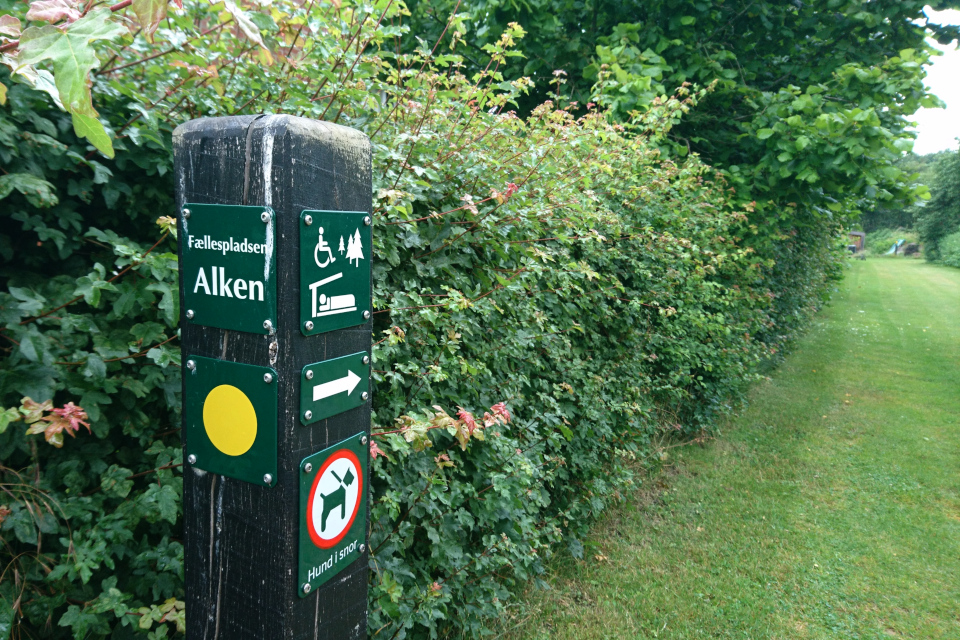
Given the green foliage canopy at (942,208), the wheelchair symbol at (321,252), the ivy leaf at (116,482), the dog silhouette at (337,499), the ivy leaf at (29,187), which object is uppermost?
the green foliage canopy at (942,208)

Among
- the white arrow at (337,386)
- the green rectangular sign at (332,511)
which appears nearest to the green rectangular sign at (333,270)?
the white arrow at (337,386)

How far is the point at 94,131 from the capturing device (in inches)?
43.7

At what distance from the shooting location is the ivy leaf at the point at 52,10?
113cm

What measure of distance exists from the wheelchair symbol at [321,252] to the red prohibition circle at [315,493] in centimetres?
45

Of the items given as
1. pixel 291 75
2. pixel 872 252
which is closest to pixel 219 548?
pixel 291 75

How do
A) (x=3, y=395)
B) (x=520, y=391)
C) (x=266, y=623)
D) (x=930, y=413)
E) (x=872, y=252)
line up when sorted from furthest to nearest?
(x=872, y=252)
(x=930, y=413)
(x=520, y=391)
(x=3, y=395)
(x=266, y=623)


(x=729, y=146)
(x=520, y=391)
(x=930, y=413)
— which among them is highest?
(x=729, y=146)

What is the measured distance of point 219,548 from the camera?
1.42m

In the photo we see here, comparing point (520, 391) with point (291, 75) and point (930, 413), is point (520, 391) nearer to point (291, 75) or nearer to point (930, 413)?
point (291, 75)

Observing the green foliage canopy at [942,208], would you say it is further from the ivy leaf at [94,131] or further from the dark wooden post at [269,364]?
the ivy leaf at [94,131]

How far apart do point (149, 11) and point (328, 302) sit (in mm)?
632

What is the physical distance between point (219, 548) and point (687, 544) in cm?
420

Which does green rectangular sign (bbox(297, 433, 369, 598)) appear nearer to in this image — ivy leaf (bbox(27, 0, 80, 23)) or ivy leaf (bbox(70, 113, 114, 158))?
ivy leaf (bbox(70, 113, 114, 158))

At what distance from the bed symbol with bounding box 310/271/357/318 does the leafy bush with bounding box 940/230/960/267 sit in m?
55.0
